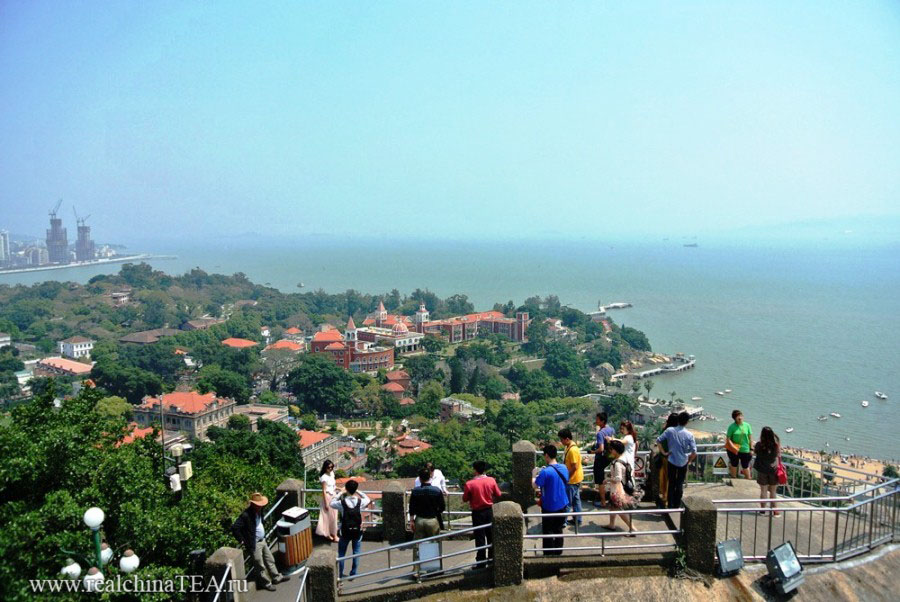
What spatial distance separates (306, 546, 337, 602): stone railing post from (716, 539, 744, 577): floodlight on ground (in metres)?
3.01

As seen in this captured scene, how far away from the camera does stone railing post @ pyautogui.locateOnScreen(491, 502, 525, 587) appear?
15.8ft

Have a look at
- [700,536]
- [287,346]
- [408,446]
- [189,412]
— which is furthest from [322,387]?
[700,536]

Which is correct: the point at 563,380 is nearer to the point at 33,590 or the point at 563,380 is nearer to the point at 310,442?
the point at 310,442

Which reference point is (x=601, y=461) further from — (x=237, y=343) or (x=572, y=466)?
(x=237, y=343)

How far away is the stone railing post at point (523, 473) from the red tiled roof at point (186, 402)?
131 ft

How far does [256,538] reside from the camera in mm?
5109

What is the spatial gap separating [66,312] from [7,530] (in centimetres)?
10331

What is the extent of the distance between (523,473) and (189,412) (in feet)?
131

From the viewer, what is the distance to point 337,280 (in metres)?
157

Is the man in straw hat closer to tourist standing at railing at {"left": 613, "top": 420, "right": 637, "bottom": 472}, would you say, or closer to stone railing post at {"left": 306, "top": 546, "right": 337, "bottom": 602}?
stone railing post at {"left": 306, "top": 546, "right": 337, "bottom": 602}

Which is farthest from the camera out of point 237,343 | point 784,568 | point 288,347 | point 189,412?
point 237,343

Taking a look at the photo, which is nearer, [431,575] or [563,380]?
[431,575]

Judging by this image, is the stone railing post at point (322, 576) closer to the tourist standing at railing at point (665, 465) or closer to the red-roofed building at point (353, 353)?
the tourist standing at railing at point (665, 465)

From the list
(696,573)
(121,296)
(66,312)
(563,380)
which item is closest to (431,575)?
(696,573)
